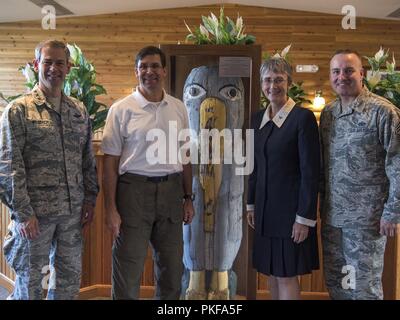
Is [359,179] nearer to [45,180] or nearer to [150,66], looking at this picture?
[150,66]

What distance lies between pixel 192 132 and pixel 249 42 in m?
0.57

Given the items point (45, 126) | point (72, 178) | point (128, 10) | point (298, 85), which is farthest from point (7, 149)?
point (128, 10)

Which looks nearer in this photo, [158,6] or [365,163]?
[365,163]

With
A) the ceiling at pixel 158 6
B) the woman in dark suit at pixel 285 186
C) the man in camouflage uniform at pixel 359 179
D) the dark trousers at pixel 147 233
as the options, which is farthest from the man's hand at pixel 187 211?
the ceiling at pixel 158 6

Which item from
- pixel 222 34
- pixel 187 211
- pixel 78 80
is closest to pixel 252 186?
pixel 187 211

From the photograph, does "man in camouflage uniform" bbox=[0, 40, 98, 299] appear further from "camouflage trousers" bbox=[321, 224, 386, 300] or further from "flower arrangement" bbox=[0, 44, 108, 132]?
"camouflage trousers" bbox=[321, 224, 386, 300]

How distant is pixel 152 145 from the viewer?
1.80 meters

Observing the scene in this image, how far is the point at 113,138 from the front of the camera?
1804 mm

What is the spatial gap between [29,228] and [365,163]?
1.40 metres

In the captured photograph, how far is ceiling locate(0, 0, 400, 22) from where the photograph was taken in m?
6.03

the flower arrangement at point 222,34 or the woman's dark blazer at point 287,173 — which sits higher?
the flower arrangement at point 222,34

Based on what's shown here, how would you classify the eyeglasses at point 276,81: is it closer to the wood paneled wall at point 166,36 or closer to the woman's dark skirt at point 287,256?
the woman's dark skirt at point 287,256

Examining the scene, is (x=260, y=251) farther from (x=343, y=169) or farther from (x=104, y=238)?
(x=104, y=238)

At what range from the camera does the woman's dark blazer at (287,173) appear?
5.74ft
